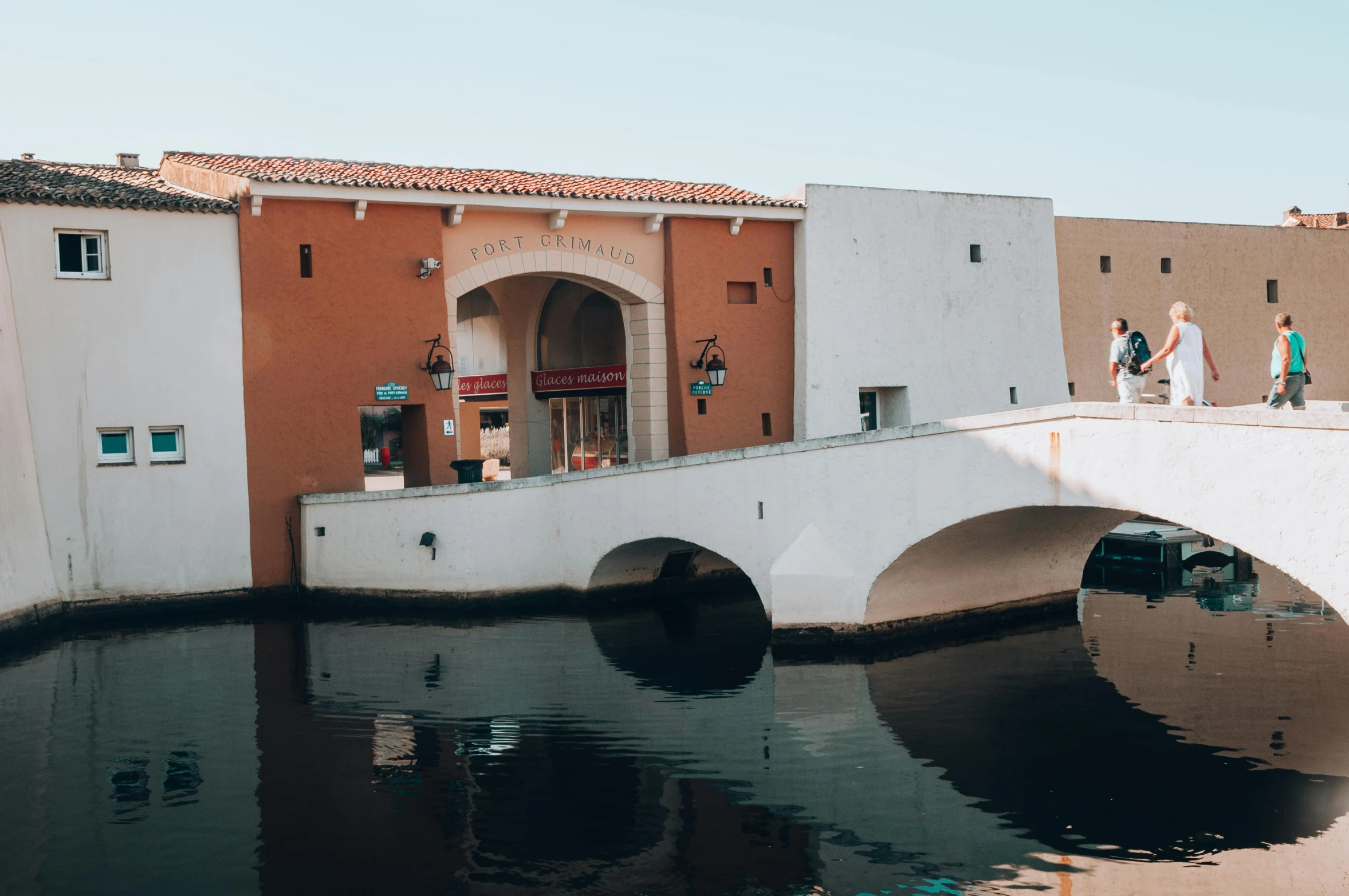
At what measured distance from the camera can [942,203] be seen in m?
23.2

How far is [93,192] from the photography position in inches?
686

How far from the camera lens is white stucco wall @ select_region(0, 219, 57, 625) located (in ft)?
52.0

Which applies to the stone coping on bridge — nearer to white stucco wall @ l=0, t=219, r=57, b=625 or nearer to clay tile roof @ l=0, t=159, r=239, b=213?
white stucco wall @ l=0, t=219, r=57, b=625

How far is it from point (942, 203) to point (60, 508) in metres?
15.9

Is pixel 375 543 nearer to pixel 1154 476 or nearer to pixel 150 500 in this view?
pixel 150 500

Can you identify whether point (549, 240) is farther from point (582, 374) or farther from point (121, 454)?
point (121, 454)

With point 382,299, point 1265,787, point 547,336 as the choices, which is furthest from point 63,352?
point 1265,787

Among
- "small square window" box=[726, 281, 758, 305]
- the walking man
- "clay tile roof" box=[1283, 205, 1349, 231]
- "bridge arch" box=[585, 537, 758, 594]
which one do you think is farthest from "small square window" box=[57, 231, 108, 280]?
"clay tile roof" box=[1283, 205, 1349, 231]

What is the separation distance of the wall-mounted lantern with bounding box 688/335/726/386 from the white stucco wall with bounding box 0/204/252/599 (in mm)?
7587

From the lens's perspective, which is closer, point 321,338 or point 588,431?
point 321,338

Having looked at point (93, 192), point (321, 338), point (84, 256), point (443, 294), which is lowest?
point (321, 338)

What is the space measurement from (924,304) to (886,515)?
31.9 feet

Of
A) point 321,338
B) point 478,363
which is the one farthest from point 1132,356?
point 478,363

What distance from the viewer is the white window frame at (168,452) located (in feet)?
58.7
